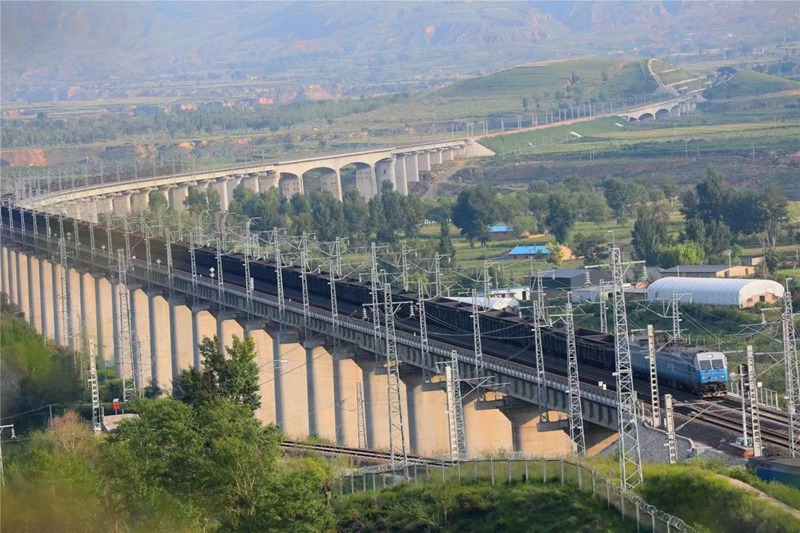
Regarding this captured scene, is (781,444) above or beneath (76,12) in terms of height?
beneath

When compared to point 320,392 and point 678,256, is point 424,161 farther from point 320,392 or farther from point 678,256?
point 320,392

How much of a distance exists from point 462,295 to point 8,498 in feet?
149

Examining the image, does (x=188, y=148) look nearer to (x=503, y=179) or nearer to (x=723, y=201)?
(x=503, y=179)

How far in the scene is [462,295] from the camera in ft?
242

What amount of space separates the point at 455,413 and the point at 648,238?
44.9 meters

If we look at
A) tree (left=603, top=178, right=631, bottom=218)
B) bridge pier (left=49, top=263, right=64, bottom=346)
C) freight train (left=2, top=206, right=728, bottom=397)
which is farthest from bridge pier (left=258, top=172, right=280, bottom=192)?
freight train (left=2, top=206, right=728, bottom=397)

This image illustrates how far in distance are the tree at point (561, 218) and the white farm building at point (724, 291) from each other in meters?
27.3

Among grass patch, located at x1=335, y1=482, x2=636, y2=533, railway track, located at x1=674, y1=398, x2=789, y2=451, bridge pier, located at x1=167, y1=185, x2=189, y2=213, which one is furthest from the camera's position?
bridge pier, located at x1=167, y1=185, x2=189, y2=213

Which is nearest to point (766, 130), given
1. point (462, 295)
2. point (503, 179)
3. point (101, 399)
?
point (503, 179)

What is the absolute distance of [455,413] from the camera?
133ft

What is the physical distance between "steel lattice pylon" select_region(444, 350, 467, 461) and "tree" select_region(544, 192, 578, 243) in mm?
49753

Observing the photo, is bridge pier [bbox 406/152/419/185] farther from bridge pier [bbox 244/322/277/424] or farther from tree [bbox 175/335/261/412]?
tree [bbox 175/335/261/412]

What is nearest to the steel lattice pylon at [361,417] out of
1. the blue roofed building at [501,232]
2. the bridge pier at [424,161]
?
the blue roofed building at [501,232]

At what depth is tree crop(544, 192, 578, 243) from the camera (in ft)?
319
